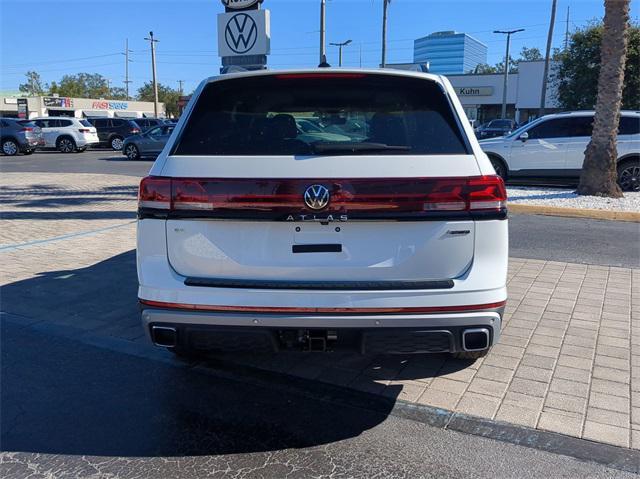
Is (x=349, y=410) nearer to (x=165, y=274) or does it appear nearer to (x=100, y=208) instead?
(x=165, y=274)

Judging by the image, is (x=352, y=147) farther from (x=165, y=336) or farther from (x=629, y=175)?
(x=629, y=175)

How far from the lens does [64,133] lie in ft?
97.1

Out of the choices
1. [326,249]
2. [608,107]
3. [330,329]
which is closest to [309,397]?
[330,329]

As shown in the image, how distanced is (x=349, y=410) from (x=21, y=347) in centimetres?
273

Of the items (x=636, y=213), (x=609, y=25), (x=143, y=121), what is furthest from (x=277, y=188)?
(x=143, y=121)

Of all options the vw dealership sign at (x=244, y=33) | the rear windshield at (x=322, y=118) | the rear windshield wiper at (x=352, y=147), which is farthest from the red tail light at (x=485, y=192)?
the vw dealership sign at (x=244, y=33)

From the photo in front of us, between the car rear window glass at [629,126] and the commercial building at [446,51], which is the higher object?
the commercial building at [446,51]

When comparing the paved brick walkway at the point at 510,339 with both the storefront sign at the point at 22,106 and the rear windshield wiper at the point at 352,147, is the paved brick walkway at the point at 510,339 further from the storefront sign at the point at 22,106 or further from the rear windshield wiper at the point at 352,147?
the storefront sign at the point at 22,106

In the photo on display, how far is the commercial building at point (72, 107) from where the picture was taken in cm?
6384

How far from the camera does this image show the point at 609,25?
432 inches

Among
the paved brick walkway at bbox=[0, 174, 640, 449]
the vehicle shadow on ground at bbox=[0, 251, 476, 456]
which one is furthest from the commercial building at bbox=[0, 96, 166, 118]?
the vehicle shadow on ground at bbox=[0, 251, 476, 456]

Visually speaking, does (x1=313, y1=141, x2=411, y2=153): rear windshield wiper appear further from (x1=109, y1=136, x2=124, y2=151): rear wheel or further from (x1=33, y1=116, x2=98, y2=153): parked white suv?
(x1=109, y1=136, x2=124, y2=151): rear wheel

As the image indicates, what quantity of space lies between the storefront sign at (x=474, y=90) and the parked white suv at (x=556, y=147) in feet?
127

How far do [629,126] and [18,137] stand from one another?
26.4 m
